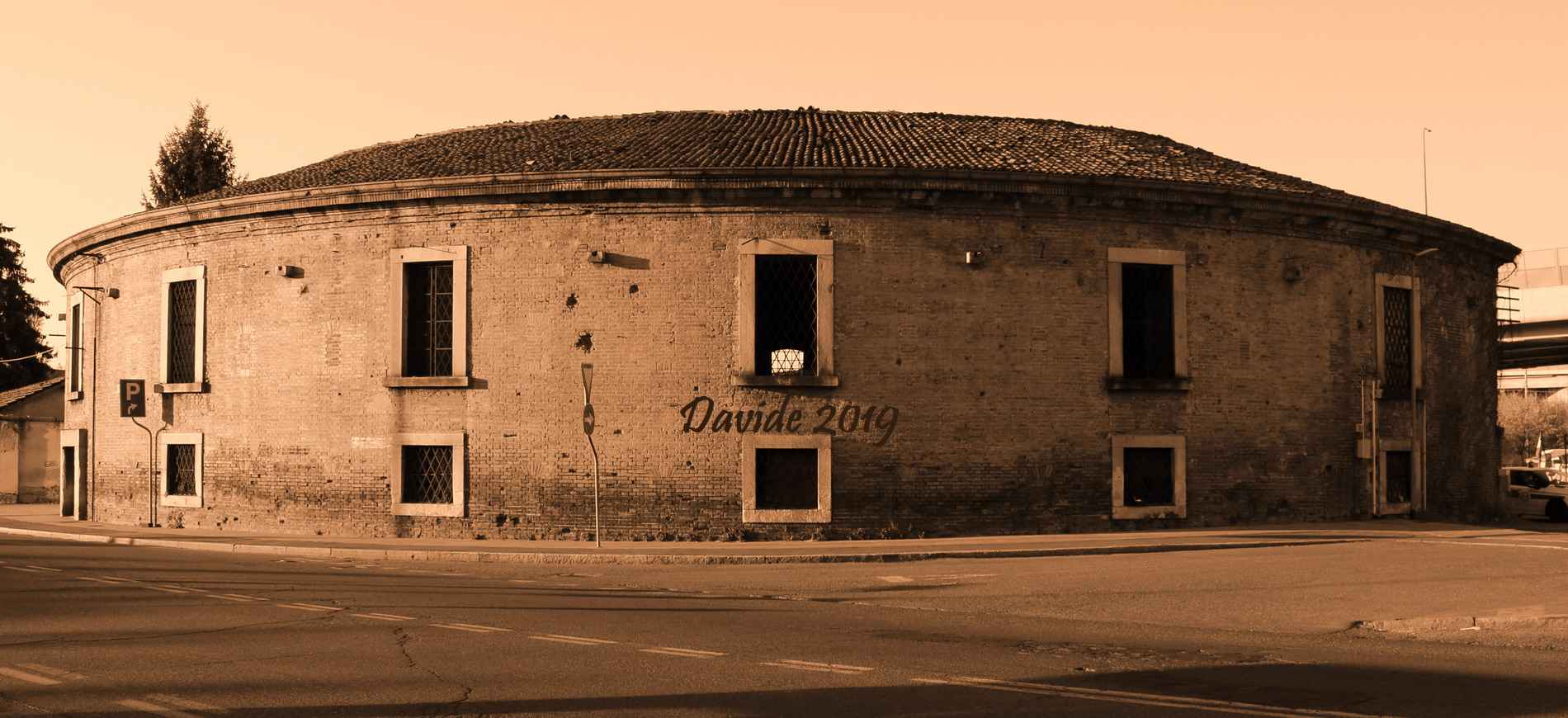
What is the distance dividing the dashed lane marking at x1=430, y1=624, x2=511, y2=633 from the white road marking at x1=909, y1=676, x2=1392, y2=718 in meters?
4.15

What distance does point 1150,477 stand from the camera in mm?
25953

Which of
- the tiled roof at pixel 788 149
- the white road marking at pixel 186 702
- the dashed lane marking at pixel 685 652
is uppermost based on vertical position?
the tiled roof at pixel 788 149

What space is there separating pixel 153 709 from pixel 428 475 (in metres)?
18.0

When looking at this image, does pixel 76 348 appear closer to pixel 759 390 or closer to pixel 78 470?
pixel 78 470

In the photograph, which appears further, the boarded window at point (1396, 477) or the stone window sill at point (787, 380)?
the boarded window at point (1396, 477)

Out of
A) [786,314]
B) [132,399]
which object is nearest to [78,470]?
[132,399]

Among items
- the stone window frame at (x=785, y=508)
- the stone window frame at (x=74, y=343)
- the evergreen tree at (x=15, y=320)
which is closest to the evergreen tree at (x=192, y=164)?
the evergreen tree at (x=15, y=320)

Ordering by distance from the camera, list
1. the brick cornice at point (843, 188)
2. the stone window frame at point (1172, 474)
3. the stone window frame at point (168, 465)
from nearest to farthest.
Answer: the brick cornice at point (843, 188)
the stone window frame at point (1172, 474)
the stone window frame at point (168, 465)

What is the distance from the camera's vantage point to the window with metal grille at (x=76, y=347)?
111ft

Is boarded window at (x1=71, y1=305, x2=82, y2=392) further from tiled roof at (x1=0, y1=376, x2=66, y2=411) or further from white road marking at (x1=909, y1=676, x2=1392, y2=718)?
white road marking at (x1=909, y1=676, x2=1392, y2=718)

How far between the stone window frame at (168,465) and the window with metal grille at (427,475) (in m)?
5.08

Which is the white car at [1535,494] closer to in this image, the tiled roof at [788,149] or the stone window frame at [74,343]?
the tiled roof at [788,149]

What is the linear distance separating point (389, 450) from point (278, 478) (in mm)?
2639

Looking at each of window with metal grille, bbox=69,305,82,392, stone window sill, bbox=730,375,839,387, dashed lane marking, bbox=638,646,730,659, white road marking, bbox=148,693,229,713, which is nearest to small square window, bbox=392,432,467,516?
stone window sill, bbox=730,375,839,387
